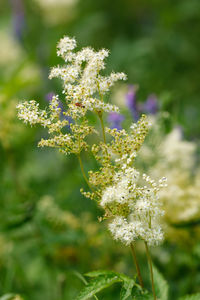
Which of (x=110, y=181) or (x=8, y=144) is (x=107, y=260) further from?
(x=110, y=181)

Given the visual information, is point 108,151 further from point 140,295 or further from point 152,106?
point 152,106

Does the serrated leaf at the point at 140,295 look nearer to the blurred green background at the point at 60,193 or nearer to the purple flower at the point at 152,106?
the blurred green background at the point at 60,193

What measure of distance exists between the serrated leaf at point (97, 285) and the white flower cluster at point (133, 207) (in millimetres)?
112

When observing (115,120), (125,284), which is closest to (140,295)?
(125,284)

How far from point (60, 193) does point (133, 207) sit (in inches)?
47.7

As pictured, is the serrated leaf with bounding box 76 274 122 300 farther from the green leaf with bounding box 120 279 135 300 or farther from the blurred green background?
the blurred green background

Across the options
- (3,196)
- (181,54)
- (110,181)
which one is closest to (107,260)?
(3,196)

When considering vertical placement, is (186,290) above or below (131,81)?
below

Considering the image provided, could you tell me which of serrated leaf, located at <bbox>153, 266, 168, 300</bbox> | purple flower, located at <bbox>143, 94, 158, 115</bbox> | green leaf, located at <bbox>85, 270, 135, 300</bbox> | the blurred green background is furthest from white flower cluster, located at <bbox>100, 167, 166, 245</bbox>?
purple flower, located at <bbox>143, 94, 158, 115</bbox>

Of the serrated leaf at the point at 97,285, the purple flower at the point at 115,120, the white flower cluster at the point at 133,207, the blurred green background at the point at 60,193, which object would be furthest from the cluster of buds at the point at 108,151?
the purple flower at the point at 115,120

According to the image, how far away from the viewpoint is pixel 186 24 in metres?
4.41

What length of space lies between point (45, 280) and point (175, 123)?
1.09 m

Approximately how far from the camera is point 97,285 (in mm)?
982

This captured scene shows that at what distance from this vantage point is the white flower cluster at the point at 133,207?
92cm
